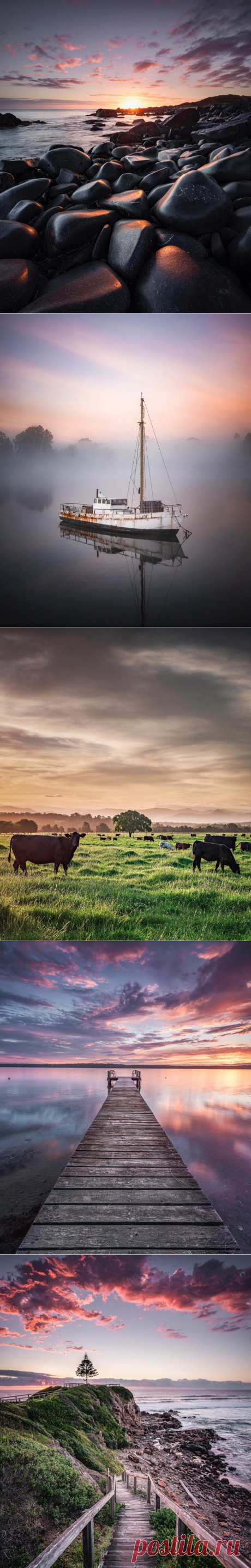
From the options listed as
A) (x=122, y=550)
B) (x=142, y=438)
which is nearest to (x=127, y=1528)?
(x=122, y=550)

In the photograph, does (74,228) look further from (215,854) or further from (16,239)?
(215,854)

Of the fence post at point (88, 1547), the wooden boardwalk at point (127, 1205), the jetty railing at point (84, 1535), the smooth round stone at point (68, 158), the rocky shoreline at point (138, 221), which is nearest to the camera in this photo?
the jetty railing at point (84, 1535)

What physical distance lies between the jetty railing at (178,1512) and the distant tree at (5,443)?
3.10 metres

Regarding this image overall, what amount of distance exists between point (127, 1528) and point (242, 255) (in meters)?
3.84

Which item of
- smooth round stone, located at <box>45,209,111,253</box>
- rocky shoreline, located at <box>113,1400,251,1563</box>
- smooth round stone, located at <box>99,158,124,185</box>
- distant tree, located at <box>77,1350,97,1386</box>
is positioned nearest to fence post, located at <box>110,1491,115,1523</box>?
rocky shoreline, located at <box>113,1400,251,1563</box>

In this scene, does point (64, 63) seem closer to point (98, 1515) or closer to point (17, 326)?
point (17, 326)

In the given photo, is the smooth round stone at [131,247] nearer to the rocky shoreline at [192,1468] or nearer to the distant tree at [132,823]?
the distant tree at [132,823]

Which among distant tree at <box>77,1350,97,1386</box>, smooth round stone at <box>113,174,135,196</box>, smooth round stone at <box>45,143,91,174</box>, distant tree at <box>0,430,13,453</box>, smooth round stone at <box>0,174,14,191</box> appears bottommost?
distant tree at <box>77,1350,97,1386</box>

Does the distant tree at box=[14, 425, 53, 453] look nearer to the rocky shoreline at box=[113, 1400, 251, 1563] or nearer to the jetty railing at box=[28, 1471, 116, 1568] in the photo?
the rocky shoreline at box=[113, 1400, 251, 1563]

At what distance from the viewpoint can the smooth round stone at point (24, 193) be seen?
9.75 ft

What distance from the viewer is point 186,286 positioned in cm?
287

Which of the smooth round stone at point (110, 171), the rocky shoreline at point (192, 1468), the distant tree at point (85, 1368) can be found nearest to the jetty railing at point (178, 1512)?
the rocky shoreline at point (192, 1468)

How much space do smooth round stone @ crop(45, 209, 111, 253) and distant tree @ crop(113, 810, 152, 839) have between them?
70.0 inches

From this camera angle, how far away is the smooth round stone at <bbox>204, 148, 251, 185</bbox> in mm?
2918
